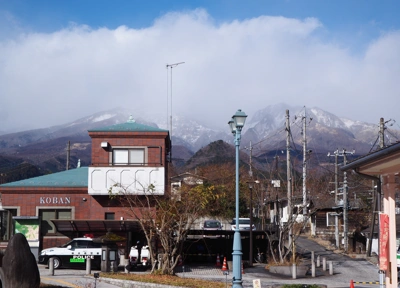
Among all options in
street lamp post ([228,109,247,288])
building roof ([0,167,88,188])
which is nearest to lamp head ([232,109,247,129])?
street lamp post ([228,109,247,288])

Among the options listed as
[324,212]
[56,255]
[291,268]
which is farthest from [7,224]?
[324,212]

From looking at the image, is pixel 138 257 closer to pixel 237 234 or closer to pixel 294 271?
pixel 294 271

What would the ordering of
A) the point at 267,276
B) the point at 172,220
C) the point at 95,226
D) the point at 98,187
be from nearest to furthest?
the point at 172,220 < the point at 267,276 < the point at 95,226 < the point at 98,187

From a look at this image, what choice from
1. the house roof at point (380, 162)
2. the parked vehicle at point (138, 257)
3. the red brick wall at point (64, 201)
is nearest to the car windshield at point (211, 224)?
the red brick wall at point (64, 201)

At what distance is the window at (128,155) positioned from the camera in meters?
35.2

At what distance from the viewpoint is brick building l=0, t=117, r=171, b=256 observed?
34.4 meters

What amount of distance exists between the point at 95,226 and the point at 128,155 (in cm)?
484

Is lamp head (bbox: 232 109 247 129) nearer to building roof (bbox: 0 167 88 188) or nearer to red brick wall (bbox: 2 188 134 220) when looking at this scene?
red brick wall (bbox: 2 188 134 220)

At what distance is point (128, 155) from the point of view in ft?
116

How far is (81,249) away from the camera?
30.2 meters

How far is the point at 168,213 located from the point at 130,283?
5.16m

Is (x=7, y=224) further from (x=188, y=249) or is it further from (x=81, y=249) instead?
(x=188, y=249)

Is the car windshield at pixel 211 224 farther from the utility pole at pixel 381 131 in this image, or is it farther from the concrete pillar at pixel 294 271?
the concrete pillar at pixel 294 271

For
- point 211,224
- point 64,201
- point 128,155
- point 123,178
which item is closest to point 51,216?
point 64,201
